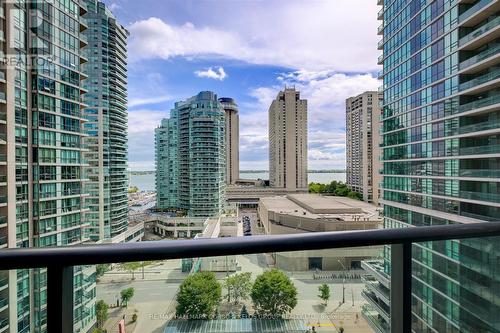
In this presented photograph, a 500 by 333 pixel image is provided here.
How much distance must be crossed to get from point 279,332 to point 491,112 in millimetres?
6651

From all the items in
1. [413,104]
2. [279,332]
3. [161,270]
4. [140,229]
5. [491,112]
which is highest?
[413,104]

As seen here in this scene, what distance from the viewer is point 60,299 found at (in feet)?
1.96

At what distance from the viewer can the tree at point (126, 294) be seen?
0.72 meters

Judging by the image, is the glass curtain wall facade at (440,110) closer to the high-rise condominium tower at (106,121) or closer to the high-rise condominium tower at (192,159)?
the high-rise condominium tower at (106,121)

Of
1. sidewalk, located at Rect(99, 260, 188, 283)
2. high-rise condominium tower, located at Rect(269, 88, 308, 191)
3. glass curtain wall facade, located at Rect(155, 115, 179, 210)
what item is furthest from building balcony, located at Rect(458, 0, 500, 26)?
high-rise condominium tower, located at Rect(269, 88, 308, 191)

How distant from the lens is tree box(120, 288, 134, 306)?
0.72m

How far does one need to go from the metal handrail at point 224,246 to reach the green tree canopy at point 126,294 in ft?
0.72

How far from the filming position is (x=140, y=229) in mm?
8562

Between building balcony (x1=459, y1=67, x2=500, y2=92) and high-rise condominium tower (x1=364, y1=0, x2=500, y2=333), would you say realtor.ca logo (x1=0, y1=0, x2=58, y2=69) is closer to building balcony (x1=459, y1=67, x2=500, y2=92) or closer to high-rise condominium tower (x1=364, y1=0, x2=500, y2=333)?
high-rise condominium tower (x1=364, y1=0, x2=500, y2=333)

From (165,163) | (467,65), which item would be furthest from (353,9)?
(165,163)

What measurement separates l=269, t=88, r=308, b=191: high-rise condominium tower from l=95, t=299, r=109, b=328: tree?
27774mm

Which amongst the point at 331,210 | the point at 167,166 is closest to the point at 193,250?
the point at 331,210

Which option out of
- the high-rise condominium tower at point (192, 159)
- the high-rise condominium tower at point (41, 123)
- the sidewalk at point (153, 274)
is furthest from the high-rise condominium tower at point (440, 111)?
the high-rise condominium tower at point (192, 159)

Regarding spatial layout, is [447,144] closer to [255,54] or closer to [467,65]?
[467,65]
